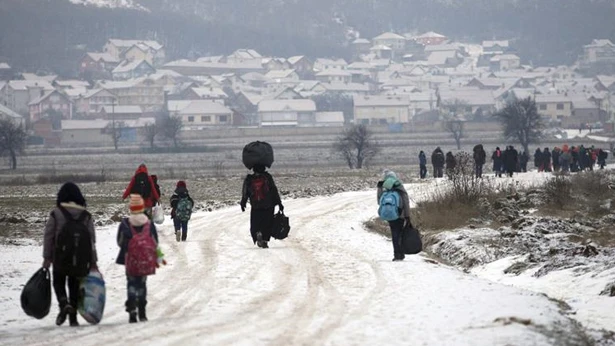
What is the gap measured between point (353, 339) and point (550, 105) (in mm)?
165014

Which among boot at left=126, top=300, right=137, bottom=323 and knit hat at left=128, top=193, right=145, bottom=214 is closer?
boot at left=126, top=300, right=137, bottom=323

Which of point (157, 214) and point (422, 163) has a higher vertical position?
point (157, 214)

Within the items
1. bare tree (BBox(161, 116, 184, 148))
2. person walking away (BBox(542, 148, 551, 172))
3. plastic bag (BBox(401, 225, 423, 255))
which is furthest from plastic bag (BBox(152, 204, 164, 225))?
bare tree (BBox(161, 116, 184, 148))

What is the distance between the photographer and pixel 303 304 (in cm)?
1247

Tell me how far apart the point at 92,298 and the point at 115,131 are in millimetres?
121560

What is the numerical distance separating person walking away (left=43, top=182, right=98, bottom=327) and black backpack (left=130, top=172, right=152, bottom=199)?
7771 mm

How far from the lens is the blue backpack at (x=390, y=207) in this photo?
55.1 feet

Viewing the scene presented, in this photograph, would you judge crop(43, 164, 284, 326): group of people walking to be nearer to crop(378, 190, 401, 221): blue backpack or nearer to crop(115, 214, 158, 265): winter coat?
crop(115, 214, 158, 265): winter coat

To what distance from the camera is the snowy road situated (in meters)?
10.5

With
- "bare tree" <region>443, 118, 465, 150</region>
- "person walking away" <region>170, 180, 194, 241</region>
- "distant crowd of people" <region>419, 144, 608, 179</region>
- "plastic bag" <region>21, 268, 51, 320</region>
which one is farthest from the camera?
"bare tree" <region>443, 118, 465, 150</region>

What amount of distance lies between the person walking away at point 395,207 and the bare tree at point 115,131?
10579 cm

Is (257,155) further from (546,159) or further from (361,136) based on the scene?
(361,136)

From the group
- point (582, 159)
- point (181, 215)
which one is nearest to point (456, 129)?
point (582, 159)

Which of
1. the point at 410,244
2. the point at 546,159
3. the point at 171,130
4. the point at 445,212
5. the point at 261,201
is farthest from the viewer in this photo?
the point at 171,130
